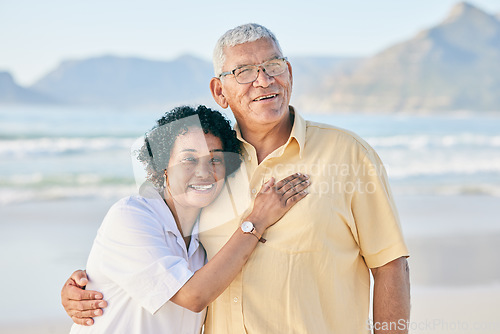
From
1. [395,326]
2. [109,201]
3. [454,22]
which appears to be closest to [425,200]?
[109,201]

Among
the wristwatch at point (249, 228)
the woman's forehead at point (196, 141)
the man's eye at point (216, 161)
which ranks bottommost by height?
the wristwatch at point (249, 228)

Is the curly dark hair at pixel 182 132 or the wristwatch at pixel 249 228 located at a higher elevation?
the curly dark hair at pixel 182 132

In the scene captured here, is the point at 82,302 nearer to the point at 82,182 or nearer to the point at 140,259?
the point at 140,259

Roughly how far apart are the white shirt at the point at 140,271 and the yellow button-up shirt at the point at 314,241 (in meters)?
0.16

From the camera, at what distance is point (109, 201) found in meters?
9.25

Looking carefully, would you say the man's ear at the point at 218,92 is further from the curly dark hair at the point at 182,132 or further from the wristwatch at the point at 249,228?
the wristwatch at the point at 249,228

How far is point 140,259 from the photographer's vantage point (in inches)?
78.1

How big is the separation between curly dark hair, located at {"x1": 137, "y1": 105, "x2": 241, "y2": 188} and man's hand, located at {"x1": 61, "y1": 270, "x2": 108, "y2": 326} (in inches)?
18.7

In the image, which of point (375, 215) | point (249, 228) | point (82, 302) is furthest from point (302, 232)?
point (82, 302)

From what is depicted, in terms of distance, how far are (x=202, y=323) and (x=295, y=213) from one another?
58 cm

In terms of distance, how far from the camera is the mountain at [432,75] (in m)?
35.2

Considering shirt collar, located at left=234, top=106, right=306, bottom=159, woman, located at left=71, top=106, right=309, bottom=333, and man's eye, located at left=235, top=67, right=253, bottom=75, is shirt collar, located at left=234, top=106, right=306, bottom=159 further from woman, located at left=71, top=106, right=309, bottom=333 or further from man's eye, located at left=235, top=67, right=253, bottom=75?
man's eye, located at left=235, top=67, right=253, bottom=75

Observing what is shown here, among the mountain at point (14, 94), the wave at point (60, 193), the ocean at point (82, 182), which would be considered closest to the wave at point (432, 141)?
the ocean at point (82, 182)

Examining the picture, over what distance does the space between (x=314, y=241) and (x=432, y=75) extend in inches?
1619
